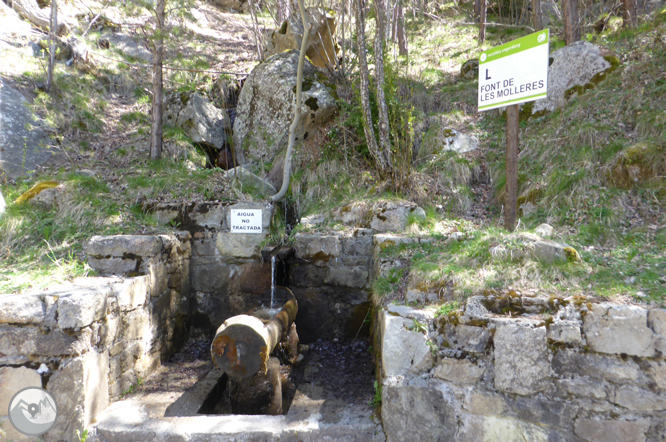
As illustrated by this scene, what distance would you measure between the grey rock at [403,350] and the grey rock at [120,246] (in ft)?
8.18

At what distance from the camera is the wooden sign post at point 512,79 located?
3180mm

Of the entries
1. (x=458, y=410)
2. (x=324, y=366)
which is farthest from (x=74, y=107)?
(x=458, y=410)

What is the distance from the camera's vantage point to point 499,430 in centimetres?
229

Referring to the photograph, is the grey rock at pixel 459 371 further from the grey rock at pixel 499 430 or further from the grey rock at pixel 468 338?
the grey rock at pixel 499 430

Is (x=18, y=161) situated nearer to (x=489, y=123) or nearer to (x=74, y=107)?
(x=74, y=107)

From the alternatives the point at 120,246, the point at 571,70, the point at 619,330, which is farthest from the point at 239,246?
the point at 571,70

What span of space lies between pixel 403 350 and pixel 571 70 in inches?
215

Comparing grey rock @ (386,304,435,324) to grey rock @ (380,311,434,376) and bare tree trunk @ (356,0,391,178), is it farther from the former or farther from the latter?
bare tree trunk @ (356,0,391,178)

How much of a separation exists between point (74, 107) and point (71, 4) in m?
4.00

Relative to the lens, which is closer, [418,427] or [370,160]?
[418,427]

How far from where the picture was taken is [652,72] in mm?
4988

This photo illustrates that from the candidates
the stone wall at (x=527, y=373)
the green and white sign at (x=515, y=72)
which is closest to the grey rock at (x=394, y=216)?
the green and white sign at (x=515, y=72)

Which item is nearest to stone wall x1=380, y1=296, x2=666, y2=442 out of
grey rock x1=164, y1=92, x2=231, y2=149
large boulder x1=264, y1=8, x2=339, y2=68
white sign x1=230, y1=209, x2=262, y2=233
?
white sign x1=230, y1=209, x2=262, y2=233

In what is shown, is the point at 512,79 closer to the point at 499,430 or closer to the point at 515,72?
the point at 515,72
